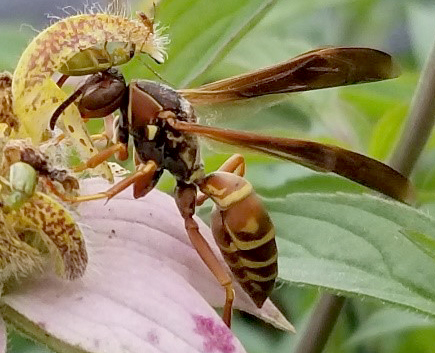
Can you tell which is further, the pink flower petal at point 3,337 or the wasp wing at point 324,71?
the wasp wing at point 324,71

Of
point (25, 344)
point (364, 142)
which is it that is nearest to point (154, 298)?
point (25, 344)

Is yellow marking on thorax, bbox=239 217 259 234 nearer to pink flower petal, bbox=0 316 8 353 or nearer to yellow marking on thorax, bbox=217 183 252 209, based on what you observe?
yellow marking on thorax, bbox=217 183 252 209

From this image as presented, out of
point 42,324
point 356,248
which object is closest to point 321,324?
point 356,248

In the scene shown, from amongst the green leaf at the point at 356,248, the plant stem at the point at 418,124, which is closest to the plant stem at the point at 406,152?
→ the plant stem at the point at 418,124

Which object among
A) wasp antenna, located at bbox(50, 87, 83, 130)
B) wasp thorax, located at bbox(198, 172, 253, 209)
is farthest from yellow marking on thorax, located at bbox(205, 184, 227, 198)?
wasp antenna, located at bbox(50, 87, 83, 130)

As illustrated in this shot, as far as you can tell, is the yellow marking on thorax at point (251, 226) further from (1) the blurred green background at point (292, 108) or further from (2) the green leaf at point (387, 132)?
(2) the green leaf at point (387, 132)
